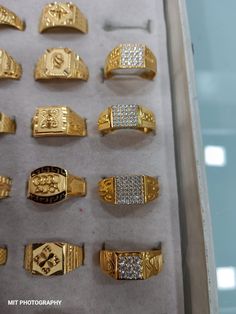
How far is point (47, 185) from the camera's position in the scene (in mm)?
977

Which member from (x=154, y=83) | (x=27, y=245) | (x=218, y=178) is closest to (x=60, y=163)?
(x=27, y=245)

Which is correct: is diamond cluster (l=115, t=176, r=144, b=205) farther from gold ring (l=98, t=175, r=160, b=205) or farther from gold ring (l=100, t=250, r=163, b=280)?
gold ring (l=100, t=250, r=163, b=280)

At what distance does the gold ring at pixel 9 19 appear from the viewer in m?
1.11

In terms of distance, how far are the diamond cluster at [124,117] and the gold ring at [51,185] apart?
17cm

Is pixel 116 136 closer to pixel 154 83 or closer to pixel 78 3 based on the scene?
pixel 154 83

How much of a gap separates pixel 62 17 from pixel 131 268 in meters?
0.69

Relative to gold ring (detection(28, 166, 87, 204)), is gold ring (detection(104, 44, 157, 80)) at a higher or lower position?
higher

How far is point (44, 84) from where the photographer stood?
1095 millimetres

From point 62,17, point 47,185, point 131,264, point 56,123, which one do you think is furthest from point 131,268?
point 62,17

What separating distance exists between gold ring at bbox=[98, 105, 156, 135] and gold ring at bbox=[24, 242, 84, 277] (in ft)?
1.00

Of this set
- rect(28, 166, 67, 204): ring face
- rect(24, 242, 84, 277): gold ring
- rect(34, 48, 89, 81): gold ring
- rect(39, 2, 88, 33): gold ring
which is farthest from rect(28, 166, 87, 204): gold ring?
rect(39, 2, 88, 33): gold ring

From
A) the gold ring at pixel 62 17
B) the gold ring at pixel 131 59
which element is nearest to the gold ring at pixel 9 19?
the gold ring at pixel 62 17

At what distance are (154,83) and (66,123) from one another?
27 centimetres

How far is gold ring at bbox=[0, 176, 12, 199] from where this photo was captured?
964 mm
